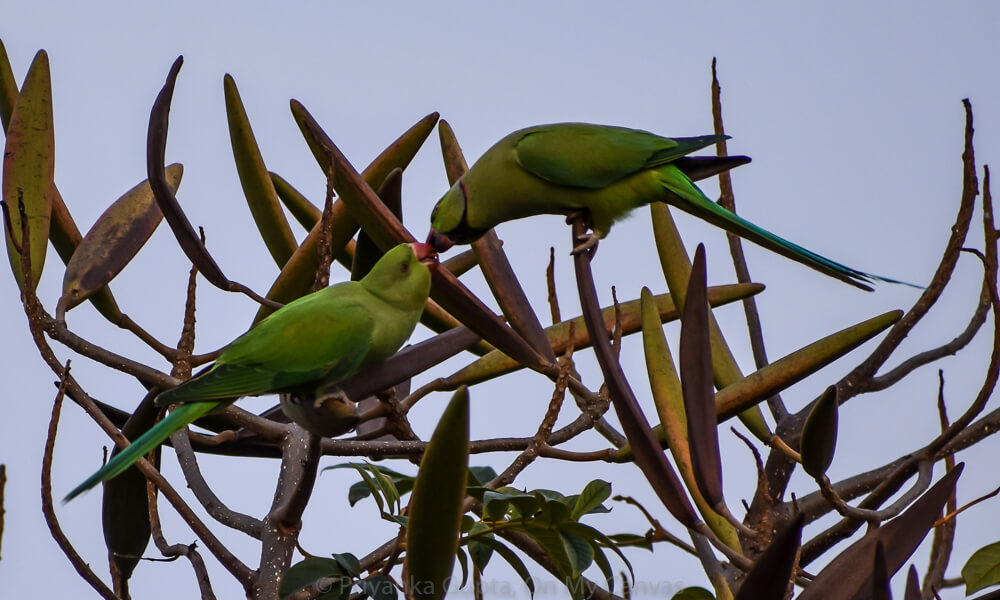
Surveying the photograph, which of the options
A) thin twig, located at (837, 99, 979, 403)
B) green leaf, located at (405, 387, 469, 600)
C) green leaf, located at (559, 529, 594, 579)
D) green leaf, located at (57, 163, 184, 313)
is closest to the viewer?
green leaf, located at (405, 387, 469, 600)

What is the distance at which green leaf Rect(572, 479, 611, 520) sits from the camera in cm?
155

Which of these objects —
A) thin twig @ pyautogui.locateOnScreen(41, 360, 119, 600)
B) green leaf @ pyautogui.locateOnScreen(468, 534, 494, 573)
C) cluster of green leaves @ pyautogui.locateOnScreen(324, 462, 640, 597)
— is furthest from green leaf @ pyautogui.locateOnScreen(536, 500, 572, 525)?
thin twig @ pyautogui.locateOnScreen(41, 360, 119, 600)

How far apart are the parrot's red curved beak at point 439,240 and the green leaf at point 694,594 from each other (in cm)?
75

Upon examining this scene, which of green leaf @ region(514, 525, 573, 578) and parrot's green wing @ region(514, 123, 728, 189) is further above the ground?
parrot's green wing @ region(514, 123, 728, 189)

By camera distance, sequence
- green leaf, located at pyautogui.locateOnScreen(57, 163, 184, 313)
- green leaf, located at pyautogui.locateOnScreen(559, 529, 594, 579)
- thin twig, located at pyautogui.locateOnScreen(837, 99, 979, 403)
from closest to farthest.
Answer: thin twig, located at pyautogui.locateOnScreen(837, 99, 979, 403) → green leaf, located at pyautogui.locateOnScreen(559, 529, 594, 579) → green leaf, located at pyautogui.locateOnScreen(57, 163, 184, 313)

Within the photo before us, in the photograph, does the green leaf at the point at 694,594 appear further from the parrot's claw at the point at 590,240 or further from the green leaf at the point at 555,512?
the parrot's claw at the point at 590,240

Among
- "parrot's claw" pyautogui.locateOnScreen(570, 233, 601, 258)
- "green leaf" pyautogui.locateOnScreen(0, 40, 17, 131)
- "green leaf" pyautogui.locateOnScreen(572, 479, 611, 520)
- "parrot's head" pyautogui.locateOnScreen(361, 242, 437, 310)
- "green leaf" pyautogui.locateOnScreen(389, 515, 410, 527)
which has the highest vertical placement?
"green leaf" pyautogui.locateOnScreen(0, 40, 17, 131)

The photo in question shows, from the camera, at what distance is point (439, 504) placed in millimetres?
1057

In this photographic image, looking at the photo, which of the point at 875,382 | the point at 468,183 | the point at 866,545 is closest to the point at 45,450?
the point at 468,183

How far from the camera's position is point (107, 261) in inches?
68.2

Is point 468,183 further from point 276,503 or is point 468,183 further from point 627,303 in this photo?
point 276,503

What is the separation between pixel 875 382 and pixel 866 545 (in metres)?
0.72

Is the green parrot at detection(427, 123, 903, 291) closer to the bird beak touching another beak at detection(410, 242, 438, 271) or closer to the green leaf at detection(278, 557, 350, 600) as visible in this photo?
the bird beak touching another beak at detection(410, 242, 438, 271)

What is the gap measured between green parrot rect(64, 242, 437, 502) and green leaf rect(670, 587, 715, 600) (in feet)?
1.92
